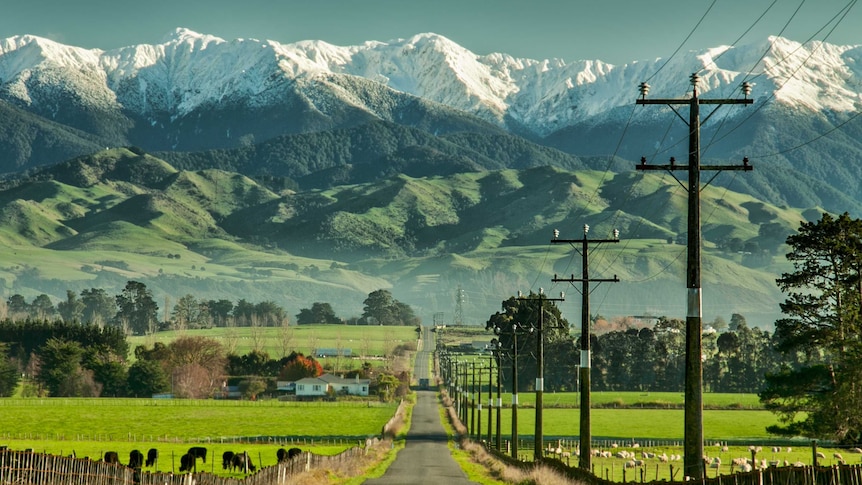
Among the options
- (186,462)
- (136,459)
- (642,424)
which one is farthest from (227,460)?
(642,424)

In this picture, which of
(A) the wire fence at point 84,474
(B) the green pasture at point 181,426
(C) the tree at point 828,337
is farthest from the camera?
(B) the green pasture at point 181,426

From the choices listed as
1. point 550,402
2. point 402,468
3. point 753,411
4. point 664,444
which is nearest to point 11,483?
point 402,468

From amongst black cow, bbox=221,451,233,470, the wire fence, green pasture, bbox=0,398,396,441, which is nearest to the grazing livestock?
black cow, bbox=221,451,233,470

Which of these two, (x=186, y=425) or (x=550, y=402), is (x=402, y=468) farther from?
(x=550, y=402)

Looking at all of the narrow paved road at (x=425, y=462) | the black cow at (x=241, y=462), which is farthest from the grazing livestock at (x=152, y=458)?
the narrow paved road at (x=425, y=462)

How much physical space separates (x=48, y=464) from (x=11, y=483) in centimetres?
275

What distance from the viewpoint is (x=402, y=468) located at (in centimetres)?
7569

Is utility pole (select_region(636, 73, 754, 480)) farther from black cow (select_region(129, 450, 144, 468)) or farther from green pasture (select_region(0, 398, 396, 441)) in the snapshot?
green pasture (select_region(0, 398, 396, 441))

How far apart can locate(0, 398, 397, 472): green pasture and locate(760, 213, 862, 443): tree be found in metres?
34.2

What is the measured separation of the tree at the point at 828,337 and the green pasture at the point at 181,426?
34161 mm

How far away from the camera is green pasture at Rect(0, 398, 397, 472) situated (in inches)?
4075

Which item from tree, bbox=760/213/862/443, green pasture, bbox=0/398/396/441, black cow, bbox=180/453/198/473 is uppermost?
tree, bbox=760/213/862/443

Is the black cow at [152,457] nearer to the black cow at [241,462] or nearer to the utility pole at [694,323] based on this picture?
the black cow at [241,462]

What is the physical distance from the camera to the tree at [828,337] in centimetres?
8431
